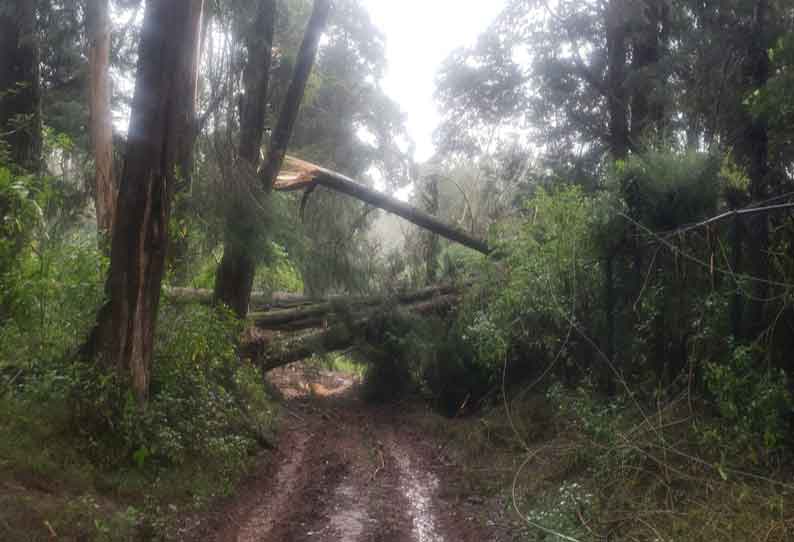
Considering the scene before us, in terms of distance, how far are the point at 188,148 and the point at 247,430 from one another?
13.1 ft

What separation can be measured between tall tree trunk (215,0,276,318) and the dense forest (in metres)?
0.06

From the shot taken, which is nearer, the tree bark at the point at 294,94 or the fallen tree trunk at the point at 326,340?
the tree bark at the point at 294,94

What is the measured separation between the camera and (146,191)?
8.60 m

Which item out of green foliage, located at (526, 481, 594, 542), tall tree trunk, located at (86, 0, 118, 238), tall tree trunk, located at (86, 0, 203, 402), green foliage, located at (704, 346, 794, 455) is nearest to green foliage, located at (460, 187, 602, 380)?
green foliage, located at (704, 346, 794, 455)

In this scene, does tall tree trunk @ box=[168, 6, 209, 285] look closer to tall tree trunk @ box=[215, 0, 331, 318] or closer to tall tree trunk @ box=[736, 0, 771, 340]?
tall tree trunk @ box=[215, 0, 331, 318]

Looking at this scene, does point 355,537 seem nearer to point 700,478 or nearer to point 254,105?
point 700,478

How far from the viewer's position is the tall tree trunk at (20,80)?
995 cm

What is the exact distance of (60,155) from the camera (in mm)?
13203

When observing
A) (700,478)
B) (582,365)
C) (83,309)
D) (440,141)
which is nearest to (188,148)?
(83,309)

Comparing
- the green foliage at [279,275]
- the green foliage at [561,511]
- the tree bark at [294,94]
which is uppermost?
the tree bark at [294,94]

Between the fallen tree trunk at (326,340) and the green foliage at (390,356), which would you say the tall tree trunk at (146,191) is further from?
the green foliage at (390,356)

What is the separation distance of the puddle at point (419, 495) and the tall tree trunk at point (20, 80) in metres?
6.41

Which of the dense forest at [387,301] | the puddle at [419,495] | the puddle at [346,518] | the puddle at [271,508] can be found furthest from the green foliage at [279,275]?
the puddle at [346,518]

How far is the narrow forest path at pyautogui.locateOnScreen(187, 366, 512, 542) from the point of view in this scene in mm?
7836
